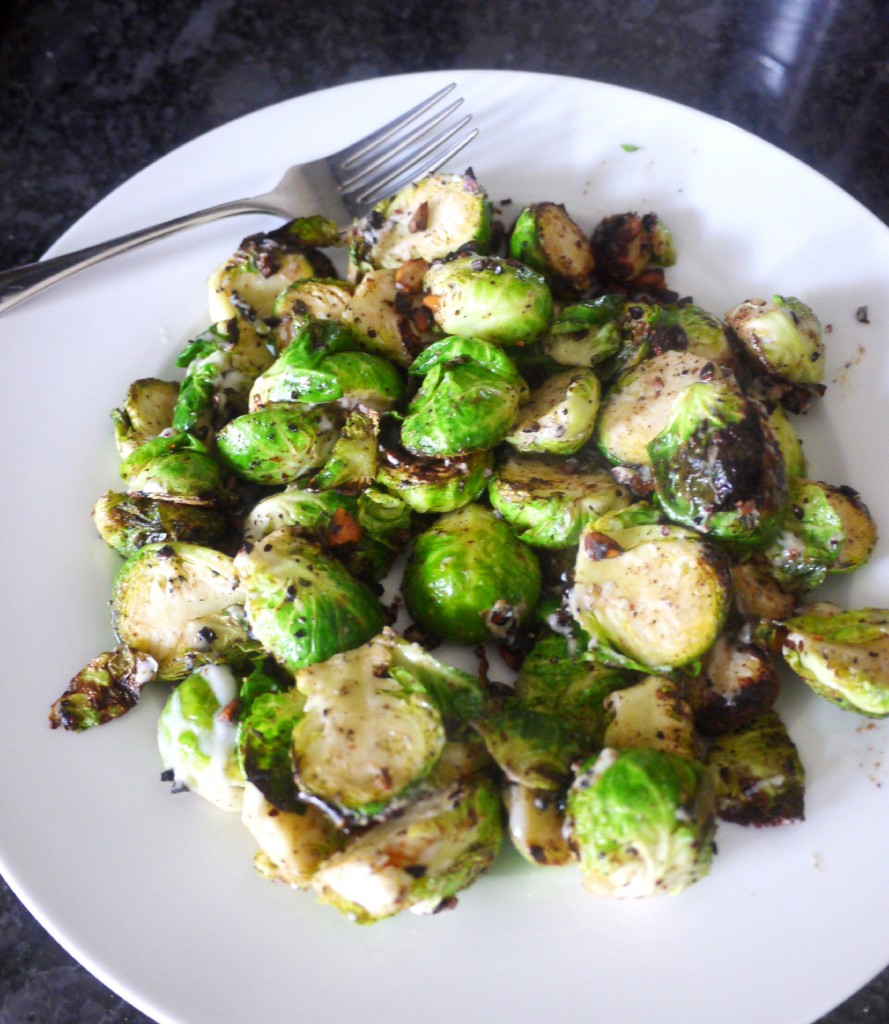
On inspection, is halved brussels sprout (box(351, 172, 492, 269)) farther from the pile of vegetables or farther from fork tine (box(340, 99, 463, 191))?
fork tine (box(340, 99, 463, 191))

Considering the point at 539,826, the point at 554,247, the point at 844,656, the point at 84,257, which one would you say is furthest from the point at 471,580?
the point at 84,257

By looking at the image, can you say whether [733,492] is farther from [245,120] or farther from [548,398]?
[245,120]

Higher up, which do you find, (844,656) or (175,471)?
(175,471)

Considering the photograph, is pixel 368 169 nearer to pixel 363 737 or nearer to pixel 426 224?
pixel 426 224

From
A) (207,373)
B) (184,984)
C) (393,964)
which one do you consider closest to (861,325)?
(207,373)

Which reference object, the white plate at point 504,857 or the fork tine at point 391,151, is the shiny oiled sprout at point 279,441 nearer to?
the white plate at point 504,857
